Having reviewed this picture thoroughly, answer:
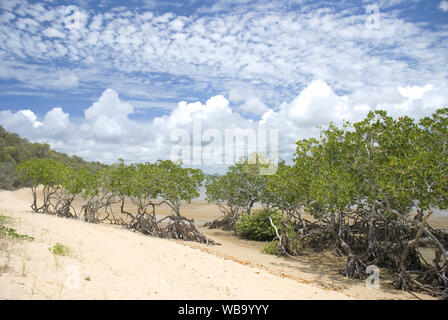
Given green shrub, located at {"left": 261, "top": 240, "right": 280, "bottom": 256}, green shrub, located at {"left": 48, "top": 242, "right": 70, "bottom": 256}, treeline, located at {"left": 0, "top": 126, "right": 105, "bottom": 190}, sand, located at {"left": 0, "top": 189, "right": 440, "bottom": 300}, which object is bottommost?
green shrub, located at {"left": 261, "top": 240, "right": 280, "bottom": 256}

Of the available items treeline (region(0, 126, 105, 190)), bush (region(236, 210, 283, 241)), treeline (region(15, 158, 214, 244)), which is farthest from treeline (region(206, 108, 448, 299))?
treeline (region(0, 126, 105, 190))

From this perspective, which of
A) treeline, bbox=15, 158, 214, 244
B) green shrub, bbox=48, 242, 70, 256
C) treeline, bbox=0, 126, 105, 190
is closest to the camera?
green shrub, bbox=48, 242, 70, 256

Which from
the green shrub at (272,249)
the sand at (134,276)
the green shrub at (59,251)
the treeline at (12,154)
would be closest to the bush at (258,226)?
the green shrub at (272,249)

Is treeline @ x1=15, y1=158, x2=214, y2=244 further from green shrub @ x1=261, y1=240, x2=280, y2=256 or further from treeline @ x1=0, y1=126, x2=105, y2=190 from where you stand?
treeline @ x1=0, y1=126, x2=105, y2=190

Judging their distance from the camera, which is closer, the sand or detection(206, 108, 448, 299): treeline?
the sand

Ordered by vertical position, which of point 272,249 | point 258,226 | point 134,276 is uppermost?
point 134,276

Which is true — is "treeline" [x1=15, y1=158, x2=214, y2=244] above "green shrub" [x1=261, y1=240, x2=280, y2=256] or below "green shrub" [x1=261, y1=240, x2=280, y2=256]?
above

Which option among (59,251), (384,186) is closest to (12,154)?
(59,251)

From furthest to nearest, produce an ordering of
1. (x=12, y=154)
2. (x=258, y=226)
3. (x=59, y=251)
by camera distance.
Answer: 1. (x=12, y=154)
2. (x=258, y=226)
3. (x=59, y=251)

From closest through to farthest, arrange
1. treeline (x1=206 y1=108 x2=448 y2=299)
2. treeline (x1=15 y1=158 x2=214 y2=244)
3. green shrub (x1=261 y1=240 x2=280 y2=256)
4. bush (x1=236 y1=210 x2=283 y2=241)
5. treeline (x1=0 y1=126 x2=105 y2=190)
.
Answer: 1. treeline (x1=206 y1=108 x2=448 y2=299)
2. green shrub (x1=261 y1=240 x2=280 y2=256)
3. treeline (x1=15 y1=158 x2=214 y2=244)
4. bush (x1=236 y1=210 x2=283 y2=241)
5. treeline (x1=0 y1=126 x2=105 y2=190)

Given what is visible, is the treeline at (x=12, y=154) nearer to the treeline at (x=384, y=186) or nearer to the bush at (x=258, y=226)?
the bush at (x=258, y=226)

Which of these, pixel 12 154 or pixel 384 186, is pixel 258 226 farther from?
pixel 12 154
